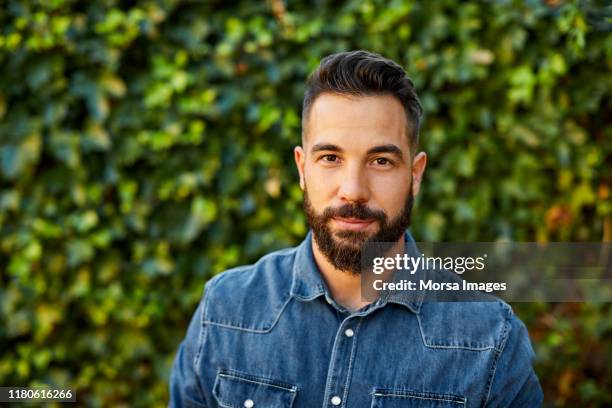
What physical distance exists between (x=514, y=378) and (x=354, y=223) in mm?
620

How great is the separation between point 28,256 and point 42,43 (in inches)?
37.6

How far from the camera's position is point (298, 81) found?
11.0ft

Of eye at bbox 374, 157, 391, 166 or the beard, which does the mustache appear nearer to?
the beard

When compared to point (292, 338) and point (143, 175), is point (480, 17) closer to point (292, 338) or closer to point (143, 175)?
point (143, 175)

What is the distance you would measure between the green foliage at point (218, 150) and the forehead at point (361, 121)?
1273 millimetres

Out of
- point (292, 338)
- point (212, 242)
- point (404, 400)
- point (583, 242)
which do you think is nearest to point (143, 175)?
point (212, 242)

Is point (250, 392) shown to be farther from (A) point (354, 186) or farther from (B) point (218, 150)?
(B) point (218, 150)

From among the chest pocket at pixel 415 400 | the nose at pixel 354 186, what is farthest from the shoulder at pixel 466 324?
the nose at pixel 354 186

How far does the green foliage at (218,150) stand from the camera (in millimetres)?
3258

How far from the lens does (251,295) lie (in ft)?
7.23

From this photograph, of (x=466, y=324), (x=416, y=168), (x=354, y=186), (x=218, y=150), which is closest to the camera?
(x=354, y=186)

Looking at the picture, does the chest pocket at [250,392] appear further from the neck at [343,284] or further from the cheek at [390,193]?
the cheek at [390,193]

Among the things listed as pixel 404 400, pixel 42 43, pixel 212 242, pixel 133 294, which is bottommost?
pixel 404 400

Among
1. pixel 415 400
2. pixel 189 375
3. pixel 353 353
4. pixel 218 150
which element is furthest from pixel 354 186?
pixel 218 150
